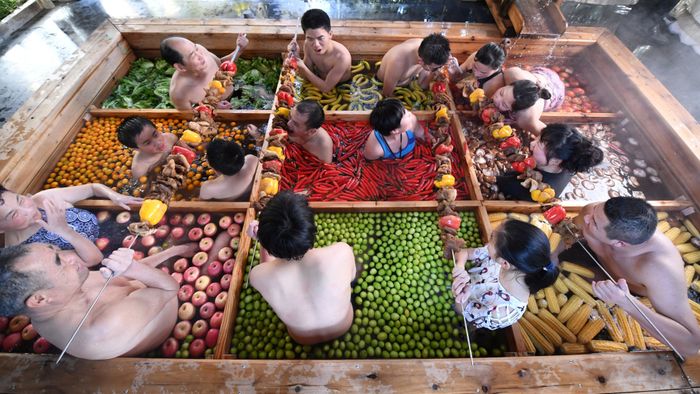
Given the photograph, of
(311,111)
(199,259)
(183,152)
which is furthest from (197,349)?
(311,111)

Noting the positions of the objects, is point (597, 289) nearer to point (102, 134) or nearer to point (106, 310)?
point (106, 310)

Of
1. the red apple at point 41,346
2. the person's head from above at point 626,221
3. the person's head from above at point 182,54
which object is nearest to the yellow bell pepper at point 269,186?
the person's head from above at point 182,54

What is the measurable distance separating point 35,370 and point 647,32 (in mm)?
11368

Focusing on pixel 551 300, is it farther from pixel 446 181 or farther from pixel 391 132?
pixel 391 132

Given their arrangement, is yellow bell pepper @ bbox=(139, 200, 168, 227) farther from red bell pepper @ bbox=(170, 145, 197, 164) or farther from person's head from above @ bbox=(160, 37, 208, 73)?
person's head from above @ bbox=(160, 37, 208, 73)

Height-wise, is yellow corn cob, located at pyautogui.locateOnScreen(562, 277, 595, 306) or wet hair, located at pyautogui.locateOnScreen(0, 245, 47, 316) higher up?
wet hair, located at pyautogui.locateOnScreen(0, 245, 47, 316)

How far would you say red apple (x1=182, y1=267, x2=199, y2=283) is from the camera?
126 inches

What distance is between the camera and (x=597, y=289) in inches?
95.7

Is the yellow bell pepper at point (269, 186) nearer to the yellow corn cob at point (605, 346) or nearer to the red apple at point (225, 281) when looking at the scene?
the red apple at point (225, 281)

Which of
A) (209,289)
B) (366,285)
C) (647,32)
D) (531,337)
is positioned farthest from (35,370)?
(647,32)

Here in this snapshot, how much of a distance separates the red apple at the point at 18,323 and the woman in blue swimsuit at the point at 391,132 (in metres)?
4.14

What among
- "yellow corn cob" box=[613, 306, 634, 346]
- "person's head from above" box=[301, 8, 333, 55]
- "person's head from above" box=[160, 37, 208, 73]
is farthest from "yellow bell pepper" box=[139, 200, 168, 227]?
"yellow corn cob" box=[613, 306, 634, 346]

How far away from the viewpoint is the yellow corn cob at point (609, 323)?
297cm

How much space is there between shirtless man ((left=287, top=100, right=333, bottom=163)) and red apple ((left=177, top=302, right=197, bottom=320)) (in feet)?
7.79
